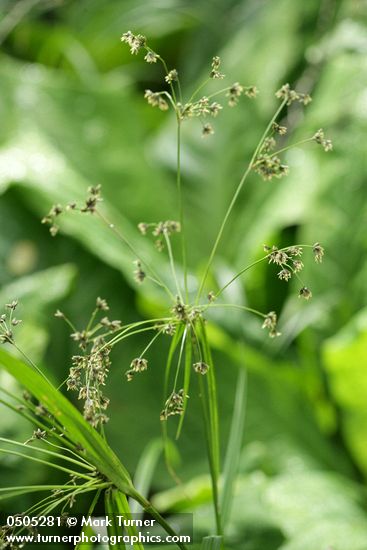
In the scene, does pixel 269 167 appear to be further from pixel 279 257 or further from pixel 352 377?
pixel 352 377

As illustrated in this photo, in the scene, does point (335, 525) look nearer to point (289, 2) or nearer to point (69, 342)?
point (69, 342)

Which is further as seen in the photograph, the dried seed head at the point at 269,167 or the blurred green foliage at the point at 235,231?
the blurred green foliage at the point at 235,231

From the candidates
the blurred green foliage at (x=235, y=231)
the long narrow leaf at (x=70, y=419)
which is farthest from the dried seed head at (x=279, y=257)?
the blurred green foliage at (x=235, y=231)

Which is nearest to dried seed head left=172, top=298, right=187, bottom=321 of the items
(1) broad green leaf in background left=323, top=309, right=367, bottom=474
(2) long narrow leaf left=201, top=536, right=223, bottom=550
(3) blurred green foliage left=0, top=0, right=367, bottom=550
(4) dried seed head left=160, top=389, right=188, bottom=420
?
(4) dried seed head left=160, top=389, right=188, bottom=420

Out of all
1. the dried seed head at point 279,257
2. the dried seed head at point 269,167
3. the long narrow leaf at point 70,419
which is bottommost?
the long narrow leaf at point 70,419

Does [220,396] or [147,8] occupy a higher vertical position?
[147,8]

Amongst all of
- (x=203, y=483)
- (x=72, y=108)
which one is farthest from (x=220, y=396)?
(x=72, y=108)

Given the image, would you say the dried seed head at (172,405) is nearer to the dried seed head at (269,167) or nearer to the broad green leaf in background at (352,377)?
the dried seed head at (269,167)

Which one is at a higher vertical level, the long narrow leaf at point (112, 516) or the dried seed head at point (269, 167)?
the dried seed head at point (269, 167)
